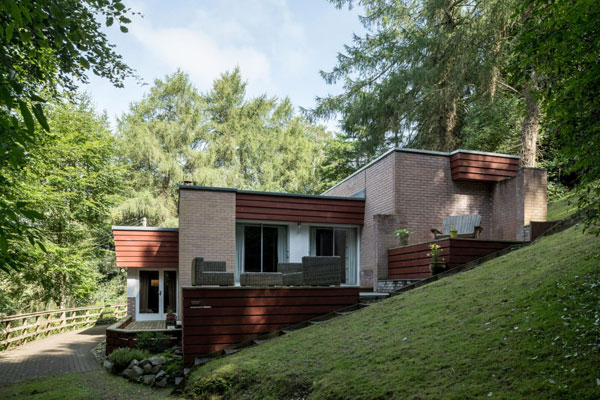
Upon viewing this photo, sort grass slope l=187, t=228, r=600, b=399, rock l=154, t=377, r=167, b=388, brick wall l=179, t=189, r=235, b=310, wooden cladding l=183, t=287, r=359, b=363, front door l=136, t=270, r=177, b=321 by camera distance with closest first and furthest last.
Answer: grass slope l=187, t=228, r=600, b=399 < rock l=154, t=377, r=167, b=388 < wooden cladding l=183, t=287, r=359, b=363 < brick wall l=179, t=189, r=235, b=310 < front door l=136, t=270, r=177, b=321

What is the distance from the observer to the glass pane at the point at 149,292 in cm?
1578

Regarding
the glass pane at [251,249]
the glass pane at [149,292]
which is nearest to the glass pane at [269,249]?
the glass pane at [251,249]

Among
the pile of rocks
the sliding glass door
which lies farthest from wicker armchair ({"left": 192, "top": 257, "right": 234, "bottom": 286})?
the sliding glass door

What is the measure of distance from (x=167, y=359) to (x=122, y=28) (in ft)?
23.9

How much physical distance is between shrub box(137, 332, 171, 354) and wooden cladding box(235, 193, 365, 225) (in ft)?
12.8

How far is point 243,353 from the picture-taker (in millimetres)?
8602

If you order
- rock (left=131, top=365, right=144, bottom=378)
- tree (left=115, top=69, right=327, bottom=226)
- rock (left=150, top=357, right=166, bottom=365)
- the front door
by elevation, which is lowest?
rock (left=131, top=365, right=144, bottom=378)

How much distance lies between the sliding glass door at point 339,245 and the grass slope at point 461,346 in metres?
5.40

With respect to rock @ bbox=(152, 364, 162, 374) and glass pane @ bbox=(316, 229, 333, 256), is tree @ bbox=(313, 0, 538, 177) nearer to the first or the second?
glass pane @ bbox=(316, 229, 333, 256)

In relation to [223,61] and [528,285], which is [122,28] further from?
[223,61]

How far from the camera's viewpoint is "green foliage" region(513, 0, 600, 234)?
4914 mm

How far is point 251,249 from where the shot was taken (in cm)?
1394

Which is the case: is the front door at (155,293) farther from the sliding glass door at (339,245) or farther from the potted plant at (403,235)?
the potted plant at (403,235)

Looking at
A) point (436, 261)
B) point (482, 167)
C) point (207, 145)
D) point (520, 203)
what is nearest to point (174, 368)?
point (436, 261)
